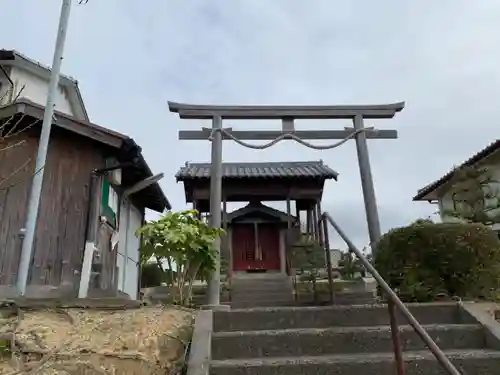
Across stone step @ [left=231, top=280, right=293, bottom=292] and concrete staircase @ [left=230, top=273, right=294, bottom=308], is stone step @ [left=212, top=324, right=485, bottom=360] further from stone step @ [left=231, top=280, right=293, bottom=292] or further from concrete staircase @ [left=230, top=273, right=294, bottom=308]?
stone step @ [left=231, top=280, right=293, bottom=292]

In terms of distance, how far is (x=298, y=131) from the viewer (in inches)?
265

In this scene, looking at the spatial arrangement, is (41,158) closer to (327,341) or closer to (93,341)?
(93,341)

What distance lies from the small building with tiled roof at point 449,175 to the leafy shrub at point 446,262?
8.45m

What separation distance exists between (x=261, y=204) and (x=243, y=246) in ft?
5.46

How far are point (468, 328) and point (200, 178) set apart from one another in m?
11.8

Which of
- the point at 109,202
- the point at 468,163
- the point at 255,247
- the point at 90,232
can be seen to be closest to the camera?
the point at 90,232

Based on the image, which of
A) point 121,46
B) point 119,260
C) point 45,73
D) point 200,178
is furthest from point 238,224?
point 121,46

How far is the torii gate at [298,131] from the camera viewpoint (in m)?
6.07

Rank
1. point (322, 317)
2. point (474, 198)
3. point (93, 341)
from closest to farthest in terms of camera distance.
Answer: point (93, 341) → point (322, 317) → point (474, 198)

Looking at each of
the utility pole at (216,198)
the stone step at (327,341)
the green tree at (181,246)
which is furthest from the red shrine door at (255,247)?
the stone step at (327,341)

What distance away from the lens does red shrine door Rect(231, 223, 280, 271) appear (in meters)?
15.2

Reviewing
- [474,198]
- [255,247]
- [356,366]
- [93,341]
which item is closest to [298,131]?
[356,366]

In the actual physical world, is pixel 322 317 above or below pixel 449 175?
below

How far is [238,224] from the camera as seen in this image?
50.8 feet
